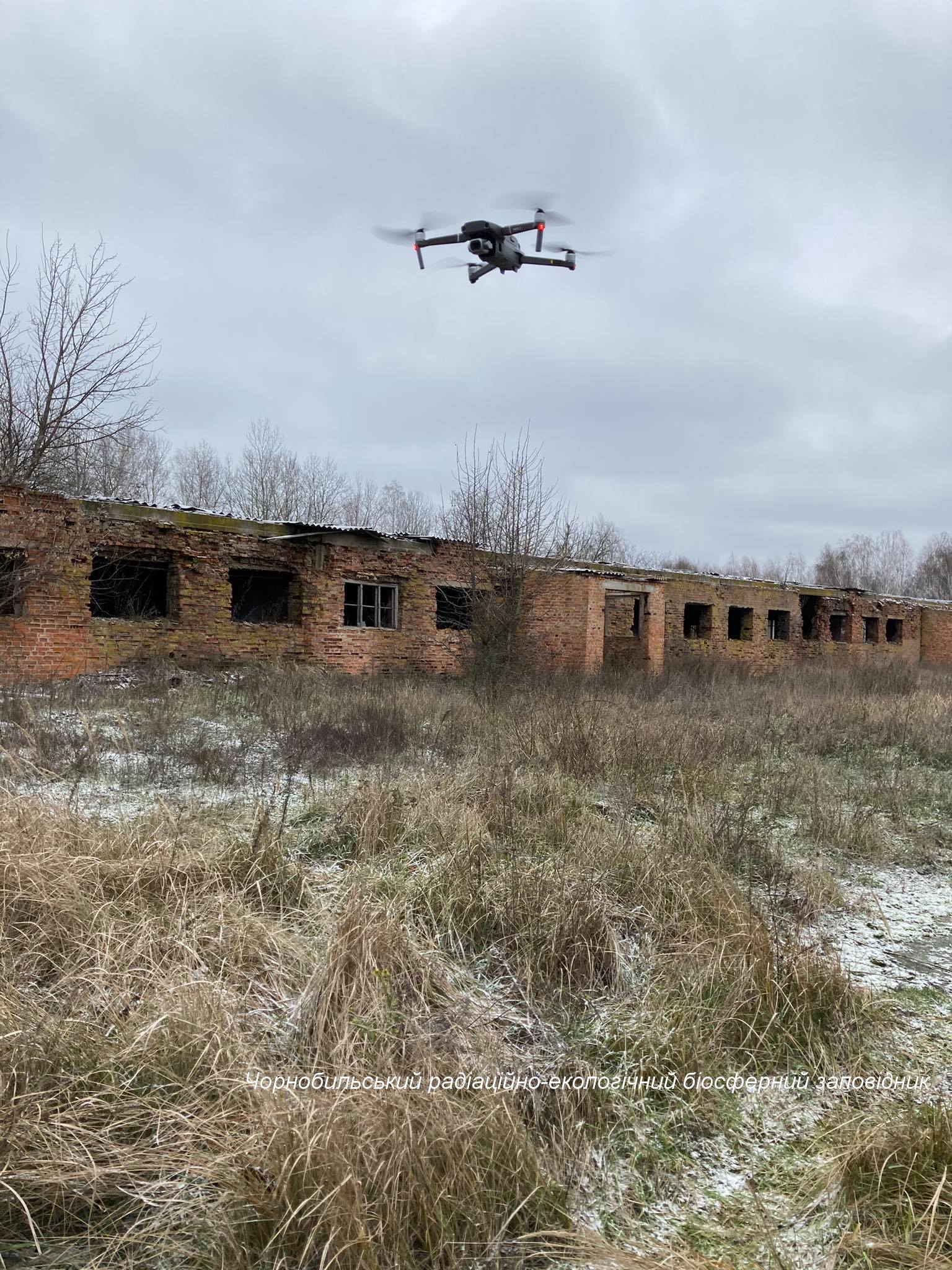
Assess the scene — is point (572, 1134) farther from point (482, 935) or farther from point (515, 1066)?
point (482, 935)

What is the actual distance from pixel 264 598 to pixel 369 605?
1.98 meters

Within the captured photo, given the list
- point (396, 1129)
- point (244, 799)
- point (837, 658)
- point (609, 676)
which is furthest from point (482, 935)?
point (837, 658)

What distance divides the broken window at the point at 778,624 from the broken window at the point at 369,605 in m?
12.8

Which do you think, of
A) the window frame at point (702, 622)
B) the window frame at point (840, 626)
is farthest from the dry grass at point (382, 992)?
the window frame at point (840, 626)

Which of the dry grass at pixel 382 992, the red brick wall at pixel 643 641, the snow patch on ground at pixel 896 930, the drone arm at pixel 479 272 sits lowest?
the snow patch on ground at pixel 896 930

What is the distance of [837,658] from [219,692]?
19.9 m

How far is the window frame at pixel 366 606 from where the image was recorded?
14.9 metres

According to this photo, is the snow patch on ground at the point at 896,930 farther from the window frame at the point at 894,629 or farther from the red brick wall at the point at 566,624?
the window frame at the point at 894,629

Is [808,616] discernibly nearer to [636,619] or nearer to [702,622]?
[702,622]

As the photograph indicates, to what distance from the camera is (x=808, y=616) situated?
24.8 meters

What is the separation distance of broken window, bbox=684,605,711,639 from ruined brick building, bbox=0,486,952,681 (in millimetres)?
944

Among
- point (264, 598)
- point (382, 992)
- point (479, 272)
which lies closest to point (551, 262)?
point (479, 272)

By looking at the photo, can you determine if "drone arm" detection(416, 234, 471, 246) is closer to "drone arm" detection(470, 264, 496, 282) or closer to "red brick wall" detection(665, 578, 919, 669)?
"drone arm" detection(470, 264, 496, 282)


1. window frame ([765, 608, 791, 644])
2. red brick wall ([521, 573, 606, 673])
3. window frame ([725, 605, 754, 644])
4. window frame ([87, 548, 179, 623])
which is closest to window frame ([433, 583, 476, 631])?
red brick wall ([521, 573, 606, 673])
